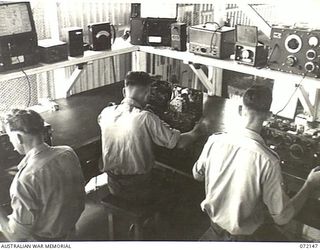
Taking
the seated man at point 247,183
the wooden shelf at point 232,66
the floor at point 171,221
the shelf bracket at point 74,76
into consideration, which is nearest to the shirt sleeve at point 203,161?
the seated man at point 247,183

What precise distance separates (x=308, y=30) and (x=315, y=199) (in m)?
0.83

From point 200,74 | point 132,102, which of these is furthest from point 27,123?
point 200,74

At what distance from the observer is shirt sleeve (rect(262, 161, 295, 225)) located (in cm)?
180

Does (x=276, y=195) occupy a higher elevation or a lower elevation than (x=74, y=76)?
lower

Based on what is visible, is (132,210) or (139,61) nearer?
(132,210)

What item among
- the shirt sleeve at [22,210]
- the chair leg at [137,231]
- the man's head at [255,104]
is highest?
the man's head at [255,104]

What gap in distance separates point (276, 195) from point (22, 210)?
3.40 feet

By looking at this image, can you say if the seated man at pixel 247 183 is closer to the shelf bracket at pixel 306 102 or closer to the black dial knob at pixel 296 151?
the black dial knob at pixel 296 151

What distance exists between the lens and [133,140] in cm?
240

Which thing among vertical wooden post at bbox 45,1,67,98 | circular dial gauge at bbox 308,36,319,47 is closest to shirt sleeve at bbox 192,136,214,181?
circular dial gauge at bbox 308,36,319,47

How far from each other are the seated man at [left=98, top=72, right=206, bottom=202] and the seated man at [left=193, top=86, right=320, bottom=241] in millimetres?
411

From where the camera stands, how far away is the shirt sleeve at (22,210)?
1.81 meters

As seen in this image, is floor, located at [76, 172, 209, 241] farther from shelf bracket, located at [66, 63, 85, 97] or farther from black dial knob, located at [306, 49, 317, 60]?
black dial knob, located at [306, 49, 317, 60]

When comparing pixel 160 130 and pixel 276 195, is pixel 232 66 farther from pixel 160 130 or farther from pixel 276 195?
pixel 276 195
